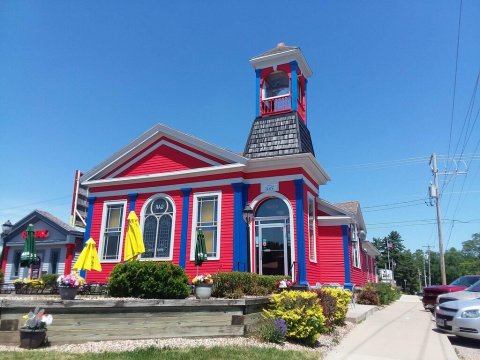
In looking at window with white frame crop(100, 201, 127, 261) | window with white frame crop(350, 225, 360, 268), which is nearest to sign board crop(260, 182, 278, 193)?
window with white frame crop(350, 225, 360, 268)

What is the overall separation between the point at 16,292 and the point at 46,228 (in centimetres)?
1711

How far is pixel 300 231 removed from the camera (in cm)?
1516

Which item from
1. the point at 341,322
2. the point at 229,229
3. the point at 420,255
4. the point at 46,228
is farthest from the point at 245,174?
the point at 420,255

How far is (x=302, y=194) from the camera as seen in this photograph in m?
15.6

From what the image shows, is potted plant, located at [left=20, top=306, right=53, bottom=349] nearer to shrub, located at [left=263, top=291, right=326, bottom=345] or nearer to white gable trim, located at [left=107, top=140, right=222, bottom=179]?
shrub, located at [left=263, top=291, right=326, bottom=345]

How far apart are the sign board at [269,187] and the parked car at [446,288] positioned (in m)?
8.15

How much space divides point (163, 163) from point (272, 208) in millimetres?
5719

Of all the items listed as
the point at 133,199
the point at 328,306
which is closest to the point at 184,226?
the point at 133,199

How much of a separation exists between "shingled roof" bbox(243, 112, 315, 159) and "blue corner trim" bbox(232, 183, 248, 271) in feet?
6.08

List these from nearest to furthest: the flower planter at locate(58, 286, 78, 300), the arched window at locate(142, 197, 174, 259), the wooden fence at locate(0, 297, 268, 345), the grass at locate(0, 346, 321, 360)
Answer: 1. the grass at locate(0, 346, 321, 360)
2. the wooden fence at locate(0, 297, 268, 345)
3. the flower planter at locate(58, 286, 78, 300)
4. the arched window at locate(142, 197, 174, 259)

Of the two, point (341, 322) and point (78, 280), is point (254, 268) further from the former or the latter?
point (78, 280)

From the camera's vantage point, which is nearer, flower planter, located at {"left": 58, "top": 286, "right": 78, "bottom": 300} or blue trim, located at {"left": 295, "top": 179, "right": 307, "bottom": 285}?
flower planter, located at {"left": 58, "top": 286, "right": 78, "bottom": 300}

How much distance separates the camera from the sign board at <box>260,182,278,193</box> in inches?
631

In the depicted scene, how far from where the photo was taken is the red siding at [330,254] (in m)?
17.8
